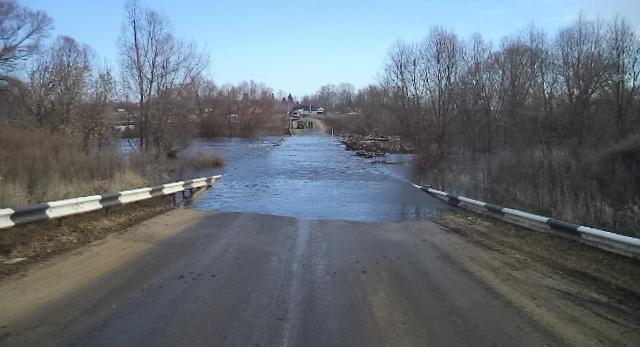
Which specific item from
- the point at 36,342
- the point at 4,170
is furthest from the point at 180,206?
the point at 36,342

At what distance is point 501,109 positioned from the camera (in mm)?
38938

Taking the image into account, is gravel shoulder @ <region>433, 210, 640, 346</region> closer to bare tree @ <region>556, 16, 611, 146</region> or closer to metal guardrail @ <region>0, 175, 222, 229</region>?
metal guardrail @ <region>0, 175, 222, 229</region>

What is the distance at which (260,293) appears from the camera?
614cm

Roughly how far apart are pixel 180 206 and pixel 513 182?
11230mm

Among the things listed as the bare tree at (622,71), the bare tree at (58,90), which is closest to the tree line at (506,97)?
the bare tree at (622,71)

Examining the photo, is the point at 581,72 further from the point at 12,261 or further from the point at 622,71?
the point at 12,261

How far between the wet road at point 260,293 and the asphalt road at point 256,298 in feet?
Result: 0.05

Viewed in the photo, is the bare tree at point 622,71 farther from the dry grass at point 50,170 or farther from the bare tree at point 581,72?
the dry grass at point 50,170

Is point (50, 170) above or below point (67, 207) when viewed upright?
above

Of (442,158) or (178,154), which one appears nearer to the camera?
(442,158)

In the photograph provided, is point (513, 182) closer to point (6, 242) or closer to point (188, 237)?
point (188, 237)

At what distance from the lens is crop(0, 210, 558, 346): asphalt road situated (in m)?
4.79

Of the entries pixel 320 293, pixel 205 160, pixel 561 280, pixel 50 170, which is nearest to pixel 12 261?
pixel 320 293

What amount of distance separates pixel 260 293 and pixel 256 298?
0.66ft
